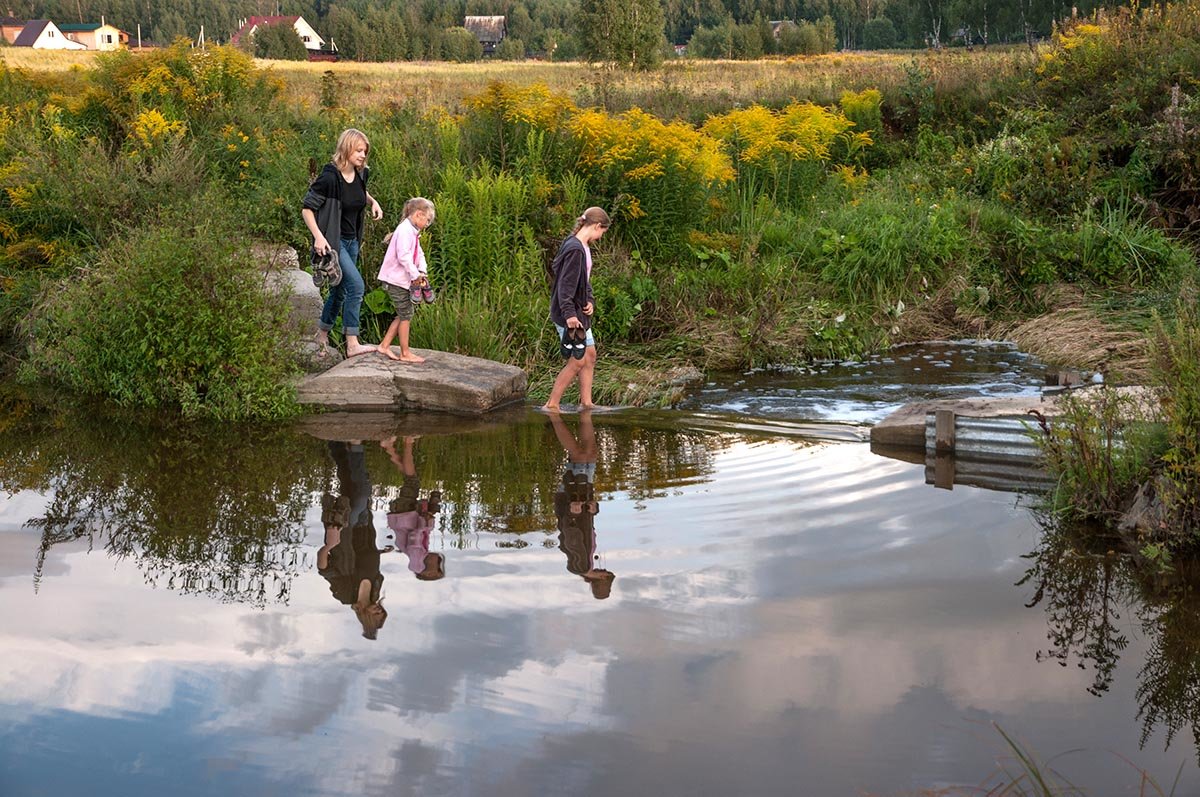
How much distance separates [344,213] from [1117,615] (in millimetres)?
6950

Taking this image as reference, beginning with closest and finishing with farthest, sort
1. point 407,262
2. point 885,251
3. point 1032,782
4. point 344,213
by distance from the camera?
point 1032,782
point 407,262
point 344,213
point 885,251

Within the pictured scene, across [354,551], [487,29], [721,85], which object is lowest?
[354,551]

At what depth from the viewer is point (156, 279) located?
34.3 ft

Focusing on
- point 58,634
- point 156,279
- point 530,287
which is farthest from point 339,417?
point 58,634

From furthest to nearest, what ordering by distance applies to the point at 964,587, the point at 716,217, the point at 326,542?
the point at 716,217, the point at 326,542, the point at 964,587

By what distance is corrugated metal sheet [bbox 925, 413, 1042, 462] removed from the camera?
8156 millimetres

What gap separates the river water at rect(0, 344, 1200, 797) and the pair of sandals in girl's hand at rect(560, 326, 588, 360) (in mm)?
1238

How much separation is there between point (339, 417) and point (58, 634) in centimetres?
468

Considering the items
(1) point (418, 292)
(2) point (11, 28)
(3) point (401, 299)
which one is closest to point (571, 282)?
(1) point (418, 292)

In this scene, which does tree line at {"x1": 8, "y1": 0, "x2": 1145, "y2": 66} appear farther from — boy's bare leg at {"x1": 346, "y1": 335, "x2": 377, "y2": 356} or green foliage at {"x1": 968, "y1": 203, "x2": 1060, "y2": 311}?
boy's bare leg at {"x1": 346, "y1": 335, "x2": 377, "y2": 356}

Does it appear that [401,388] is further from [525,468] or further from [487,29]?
[487,29]

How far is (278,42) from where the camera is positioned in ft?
253

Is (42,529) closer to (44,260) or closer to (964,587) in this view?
(964,587)

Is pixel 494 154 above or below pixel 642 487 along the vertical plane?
above
